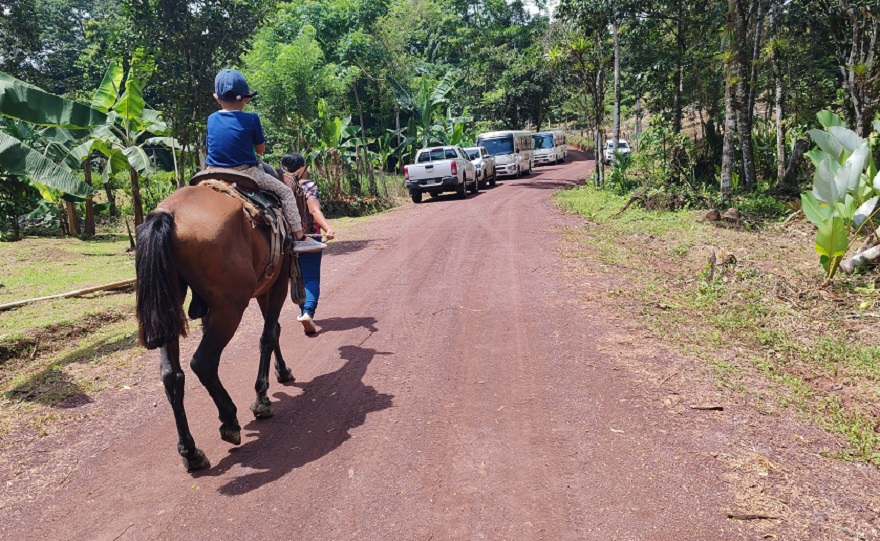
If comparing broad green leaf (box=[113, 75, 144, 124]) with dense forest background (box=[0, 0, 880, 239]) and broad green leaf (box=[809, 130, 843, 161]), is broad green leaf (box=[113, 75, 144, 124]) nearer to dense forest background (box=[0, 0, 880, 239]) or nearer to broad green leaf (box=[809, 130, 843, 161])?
dense forest background (box=[0, 0, 880, 239])

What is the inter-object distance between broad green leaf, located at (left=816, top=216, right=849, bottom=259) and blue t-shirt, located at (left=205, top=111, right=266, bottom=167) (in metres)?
6.16

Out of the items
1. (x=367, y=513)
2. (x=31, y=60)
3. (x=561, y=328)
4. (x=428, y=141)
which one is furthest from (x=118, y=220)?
(x=367, y=513)

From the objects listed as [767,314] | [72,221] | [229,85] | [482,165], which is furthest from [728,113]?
[72,221]

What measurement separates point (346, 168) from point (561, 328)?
1838 centimetres

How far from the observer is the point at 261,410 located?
4.66 metres

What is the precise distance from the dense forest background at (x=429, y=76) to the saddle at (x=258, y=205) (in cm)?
320

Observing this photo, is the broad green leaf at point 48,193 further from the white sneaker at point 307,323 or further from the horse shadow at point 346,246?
the white sneaker at point 307,323

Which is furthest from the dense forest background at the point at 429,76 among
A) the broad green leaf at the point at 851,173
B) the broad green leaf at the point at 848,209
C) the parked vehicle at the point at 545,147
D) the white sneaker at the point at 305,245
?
the parked vehicle at the point at 545,147

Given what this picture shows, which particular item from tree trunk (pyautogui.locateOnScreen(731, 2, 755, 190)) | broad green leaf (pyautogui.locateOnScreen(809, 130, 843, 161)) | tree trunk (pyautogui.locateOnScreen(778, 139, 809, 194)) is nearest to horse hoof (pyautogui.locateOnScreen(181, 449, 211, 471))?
broad green leaf (pyautogui.locateOnScreen(809, 130, 843, 161))

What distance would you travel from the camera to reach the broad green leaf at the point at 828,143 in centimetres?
770

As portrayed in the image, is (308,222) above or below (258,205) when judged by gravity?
below

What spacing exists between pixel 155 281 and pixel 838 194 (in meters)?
7.49

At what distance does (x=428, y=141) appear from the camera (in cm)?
2759

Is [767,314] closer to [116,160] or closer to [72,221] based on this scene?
[116,160]
